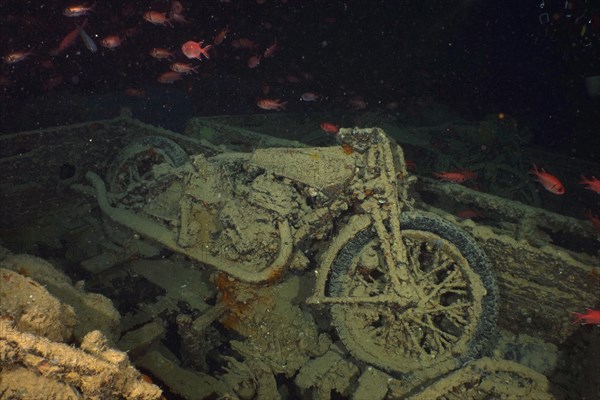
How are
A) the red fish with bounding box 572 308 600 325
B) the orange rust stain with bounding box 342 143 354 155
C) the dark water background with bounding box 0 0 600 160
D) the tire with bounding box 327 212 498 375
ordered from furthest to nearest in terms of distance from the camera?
the dark water background with bounding box 0 0 600 160 < the orange rust stain with bounding box 342 143 354 155 < the tire with bounding box 327 212 498 375 < the red fish with bounding box 572 308 600 325

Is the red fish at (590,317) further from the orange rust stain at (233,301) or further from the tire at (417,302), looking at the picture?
the orange rust stain at (233,301)

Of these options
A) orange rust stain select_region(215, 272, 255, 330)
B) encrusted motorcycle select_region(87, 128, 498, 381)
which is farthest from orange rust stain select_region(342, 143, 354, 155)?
orange rust stain select_region(215, 272, 255, 330)

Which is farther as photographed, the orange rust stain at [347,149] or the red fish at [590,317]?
the orange rust stain at [347,149]

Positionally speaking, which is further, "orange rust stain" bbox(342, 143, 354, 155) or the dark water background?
the dark water background

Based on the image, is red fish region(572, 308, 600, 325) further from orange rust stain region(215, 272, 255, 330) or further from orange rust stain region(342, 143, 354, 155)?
orange rust stain region(215, 272, 255, 330)

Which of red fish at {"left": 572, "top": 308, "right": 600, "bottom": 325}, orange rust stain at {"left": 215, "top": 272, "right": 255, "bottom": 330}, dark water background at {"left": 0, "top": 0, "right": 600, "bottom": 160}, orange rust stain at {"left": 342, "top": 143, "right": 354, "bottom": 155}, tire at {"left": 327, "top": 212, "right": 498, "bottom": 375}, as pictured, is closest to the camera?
red fish at {"left": 572, "top": 308, "right": 600, "bottom": 325}

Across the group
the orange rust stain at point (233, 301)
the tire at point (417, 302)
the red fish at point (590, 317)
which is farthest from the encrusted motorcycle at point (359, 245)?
the red fish at point (590, 317)

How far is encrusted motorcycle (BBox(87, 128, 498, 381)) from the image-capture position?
166 inches

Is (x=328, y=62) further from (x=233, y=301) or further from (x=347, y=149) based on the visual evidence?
(x=233, y=301)

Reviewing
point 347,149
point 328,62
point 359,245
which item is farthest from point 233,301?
point 328,62

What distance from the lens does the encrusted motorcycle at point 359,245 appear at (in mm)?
4219

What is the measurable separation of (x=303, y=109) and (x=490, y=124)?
12.2 meters

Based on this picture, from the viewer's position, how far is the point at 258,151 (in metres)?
5.02

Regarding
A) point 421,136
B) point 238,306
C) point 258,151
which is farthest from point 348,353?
point 421,136
